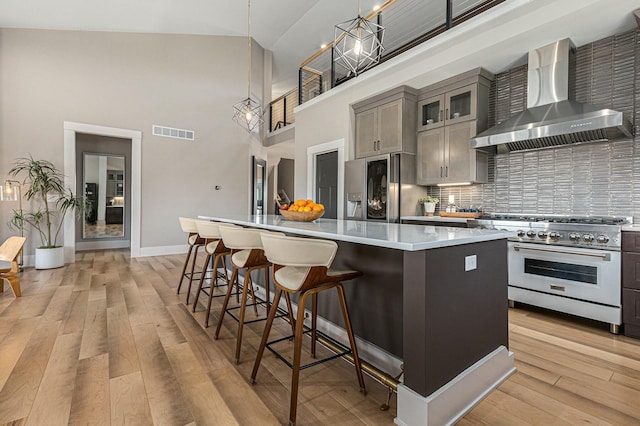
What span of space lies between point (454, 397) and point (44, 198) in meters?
6.24

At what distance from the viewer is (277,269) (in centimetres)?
192

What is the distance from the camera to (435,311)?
1.46 metres

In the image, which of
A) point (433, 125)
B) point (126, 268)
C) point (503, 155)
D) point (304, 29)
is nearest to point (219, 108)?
point (304, 29)

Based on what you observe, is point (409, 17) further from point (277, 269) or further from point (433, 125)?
point (277, 269)

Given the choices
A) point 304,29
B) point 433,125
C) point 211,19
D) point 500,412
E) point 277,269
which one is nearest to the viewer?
point 500,412

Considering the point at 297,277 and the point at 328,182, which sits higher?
the point at 328,182

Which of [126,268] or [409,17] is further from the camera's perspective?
[409,17]

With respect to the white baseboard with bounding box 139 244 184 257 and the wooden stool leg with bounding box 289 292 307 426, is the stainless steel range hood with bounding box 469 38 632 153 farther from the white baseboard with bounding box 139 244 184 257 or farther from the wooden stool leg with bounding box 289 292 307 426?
the white baseboard with bounding box 139 244 184 257

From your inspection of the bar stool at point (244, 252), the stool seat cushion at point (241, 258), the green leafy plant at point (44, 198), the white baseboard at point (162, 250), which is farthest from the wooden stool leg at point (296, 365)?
the white baseboard at point (162, 250)

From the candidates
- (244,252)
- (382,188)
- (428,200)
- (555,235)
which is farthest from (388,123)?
(244,252)

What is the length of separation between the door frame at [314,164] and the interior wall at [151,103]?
2.09 m

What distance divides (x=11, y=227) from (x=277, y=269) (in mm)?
5627

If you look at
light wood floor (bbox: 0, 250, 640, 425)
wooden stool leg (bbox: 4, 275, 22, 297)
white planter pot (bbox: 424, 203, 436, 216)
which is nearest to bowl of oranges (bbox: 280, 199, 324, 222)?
light wood floor (bbox: 0, 250, 640, 425)

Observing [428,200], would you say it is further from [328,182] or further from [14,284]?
[14,284]
